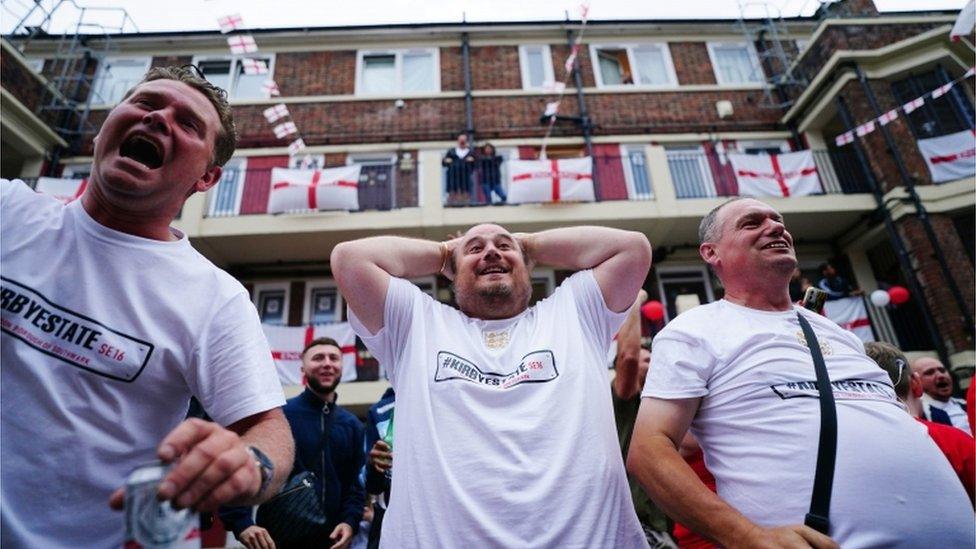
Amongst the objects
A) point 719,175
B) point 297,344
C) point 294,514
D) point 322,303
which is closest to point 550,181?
point 719,175

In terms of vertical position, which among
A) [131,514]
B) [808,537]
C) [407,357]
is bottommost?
[808,537]

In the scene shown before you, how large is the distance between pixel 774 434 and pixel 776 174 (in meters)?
10.3

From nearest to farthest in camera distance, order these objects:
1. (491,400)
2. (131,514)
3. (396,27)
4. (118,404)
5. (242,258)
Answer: (131,514) → (118,404) → (491,400) → (242,258) → (396,27)

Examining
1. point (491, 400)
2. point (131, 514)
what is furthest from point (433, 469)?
point (131, 514)

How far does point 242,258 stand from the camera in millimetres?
10883

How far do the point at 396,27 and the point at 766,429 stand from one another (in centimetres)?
1421

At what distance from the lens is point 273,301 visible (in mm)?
11266

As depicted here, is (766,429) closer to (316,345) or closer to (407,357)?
(407,357)

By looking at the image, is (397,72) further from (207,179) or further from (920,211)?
(207,179)

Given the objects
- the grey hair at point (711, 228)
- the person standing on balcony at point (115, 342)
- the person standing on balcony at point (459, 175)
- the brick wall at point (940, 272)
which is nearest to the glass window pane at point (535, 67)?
the person standing on balcony at point (459, 175)

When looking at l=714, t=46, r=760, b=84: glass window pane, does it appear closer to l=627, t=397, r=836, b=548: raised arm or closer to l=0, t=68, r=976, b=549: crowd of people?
l=0, t=68, r=976, b=549: crowd of people

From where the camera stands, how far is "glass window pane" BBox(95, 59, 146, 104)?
1291 centimetres

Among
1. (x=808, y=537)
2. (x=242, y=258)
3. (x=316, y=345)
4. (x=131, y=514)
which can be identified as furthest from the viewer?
(x=242, y=258)

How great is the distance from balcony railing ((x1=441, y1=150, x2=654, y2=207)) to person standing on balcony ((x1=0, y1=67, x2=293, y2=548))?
359 inches
